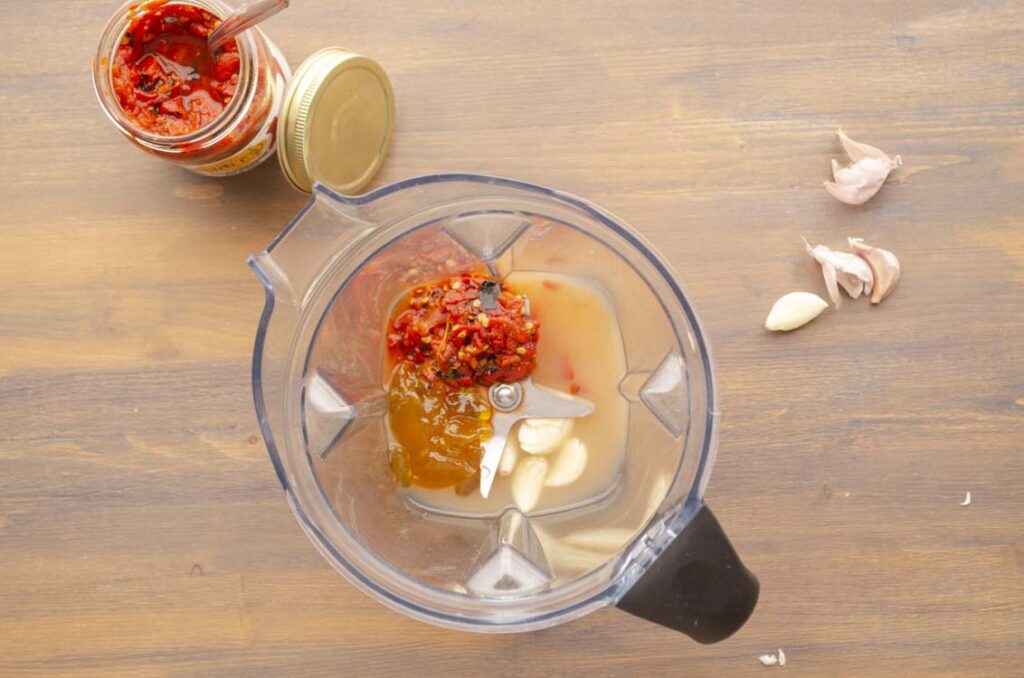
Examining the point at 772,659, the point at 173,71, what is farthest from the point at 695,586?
the point at 173,71

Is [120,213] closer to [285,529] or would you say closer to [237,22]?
[237,22]

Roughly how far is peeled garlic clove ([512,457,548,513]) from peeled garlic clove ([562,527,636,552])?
0.18 ft

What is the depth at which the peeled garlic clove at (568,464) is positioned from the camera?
873 millimetres

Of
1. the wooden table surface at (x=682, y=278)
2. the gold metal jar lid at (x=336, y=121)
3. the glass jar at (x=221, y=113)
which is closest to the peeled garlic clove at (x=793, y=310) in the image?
the wooden table surface at (x=682, y=278)

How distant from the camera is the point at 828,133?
0.96 metres

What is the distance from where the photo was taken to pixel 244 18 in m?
0.78

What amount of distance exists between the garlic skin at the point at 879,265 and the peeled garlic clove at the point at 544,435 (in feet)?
1.25

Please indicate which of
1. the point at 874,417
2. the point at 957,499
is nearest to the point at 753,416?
the point at 874,417

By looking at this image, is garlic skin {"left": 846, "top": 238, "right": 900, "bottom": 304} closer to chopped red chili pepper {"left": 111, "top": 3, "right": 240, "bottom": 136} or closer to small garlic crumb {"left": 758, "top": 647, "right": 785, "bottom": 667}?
small garlic crumb {"left": 758, "top": 647, "right": 785, "bottom": 667}

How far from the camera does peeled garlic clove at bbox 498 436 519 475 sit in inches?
34.5

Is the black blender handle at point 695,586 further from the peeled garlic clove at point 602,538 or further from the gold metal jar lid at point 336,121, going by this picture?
the gold metal jar lid at point 336,121

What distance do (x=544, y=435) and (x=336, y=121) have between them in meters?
0.40

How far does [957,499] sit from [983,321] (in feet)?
0.68

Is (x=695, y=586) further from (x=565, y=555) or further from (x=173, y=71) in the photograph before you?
(x=173, y=71)
